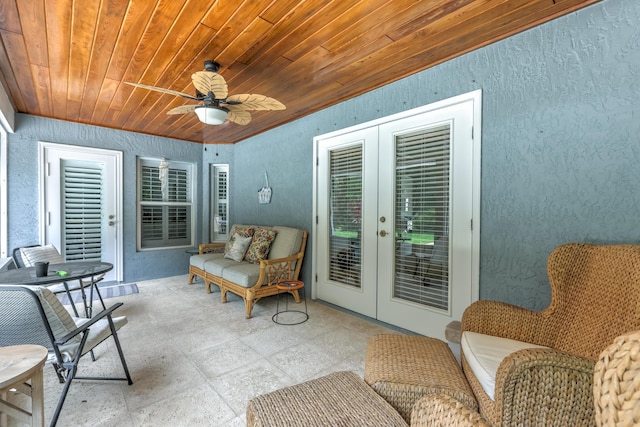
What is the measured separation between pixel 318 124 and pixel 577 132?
250cm

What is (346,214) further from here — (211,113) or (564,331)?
(564,331)

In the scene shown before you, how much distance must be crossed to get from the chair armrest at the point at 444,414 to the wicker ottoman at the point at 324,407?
210 mm

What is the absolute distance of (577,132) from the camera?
181cm

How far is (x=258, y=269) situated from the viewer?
3355 millimetres

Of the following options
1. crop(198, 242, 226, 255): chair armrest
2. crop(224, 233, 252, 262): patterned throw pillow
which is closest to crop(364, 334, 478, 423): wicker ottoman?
crop(224, 233, 252, 262): patterned throw pillow

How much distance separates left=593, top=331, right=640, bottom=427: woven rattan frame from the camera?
39cm

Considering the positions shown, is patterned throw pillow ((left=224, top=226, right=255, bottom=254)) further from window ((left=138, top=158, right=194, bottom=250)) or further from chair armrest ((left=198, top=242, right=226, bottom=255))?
window ((left=138, top=158, right=194, bottom=250))

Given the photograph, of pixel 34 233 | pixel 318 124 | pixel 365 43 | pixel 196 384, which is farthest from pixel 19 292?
pixel 34 233

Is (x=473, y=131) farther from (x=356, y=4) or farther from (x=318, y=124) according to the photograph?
(x=318, y=124)

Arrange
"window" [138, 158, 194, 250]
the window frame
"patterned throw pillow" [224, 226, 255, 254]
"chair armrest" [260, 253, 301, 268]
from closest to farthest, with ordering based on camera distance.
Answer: "chair armrest" [260, 253, 301, 268], "patterned throw pillow" [224, 226, 255, 254], "window" [138, 158, 194, 250], the window frame

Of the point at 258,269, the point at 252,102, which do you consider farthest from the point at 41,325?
the point at 258,269

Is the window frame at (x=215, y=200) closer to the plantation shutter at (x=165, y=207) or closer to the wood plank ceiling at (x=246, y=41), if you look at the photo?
the plantation shutter at (x=165, y=207)

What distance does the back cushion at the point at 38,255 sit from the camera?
2994 millimetres

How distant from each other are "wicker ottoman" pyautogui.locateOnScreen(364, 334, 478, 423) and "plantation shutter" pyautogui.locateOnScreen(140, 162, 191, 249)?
4.48 meters
